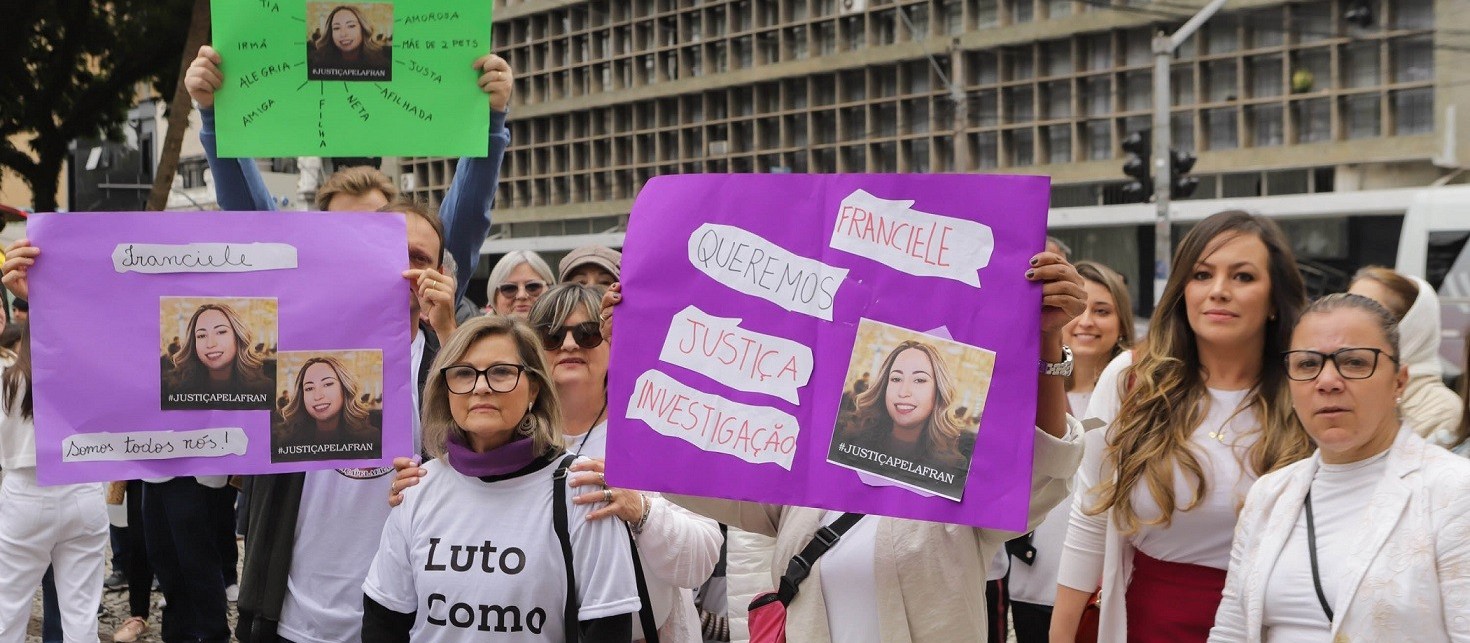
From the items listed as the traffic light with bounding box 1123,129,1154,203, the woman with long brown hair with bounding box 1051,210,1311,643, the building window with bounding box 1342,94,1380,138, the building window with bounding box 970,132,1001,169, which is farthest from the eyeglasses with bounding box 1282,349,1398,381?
the building window with bounding box 970,132,1001,169

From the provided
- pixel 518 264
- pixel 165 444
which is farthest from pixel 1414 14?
pixel 165 444

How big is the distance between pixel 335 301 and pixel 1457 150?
29.3 meters

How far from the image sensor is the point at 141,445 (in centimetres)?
315

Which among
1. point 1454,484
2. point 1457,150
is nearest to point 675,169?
point 1457,150

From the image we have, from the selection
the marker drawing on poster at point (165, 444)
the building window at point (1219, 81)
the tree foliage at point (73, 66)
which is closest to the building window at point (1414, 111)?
the building window at point (1219, 81)

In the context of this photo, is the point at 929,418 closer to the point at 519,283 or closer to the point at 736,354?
the point at 736,354

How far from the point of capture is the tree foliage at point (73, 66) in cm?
1360

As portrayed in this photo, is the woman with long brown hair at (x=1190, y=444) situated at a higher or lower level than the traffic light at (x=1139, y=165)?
lower

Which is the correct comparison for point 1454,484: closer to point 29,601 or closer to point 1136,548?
point 1136,548

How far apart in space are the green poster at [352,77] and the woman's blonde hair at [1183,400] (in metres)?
1.73

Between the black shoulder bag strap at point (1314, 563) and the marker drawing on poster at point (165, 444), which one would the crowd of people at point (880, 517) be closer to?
the black shoulder bag strap at point (1314, 563)

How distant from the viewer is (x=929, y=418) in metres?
2.47

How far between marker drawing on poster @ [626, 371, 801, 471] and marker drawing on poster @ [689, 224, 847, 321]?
0.21 m

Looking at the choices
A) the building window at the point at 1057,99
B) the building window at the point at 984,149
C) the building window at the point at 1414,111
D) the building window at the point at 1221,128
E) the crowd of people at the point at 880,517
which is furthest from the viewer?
the building window at the point at 984,149
